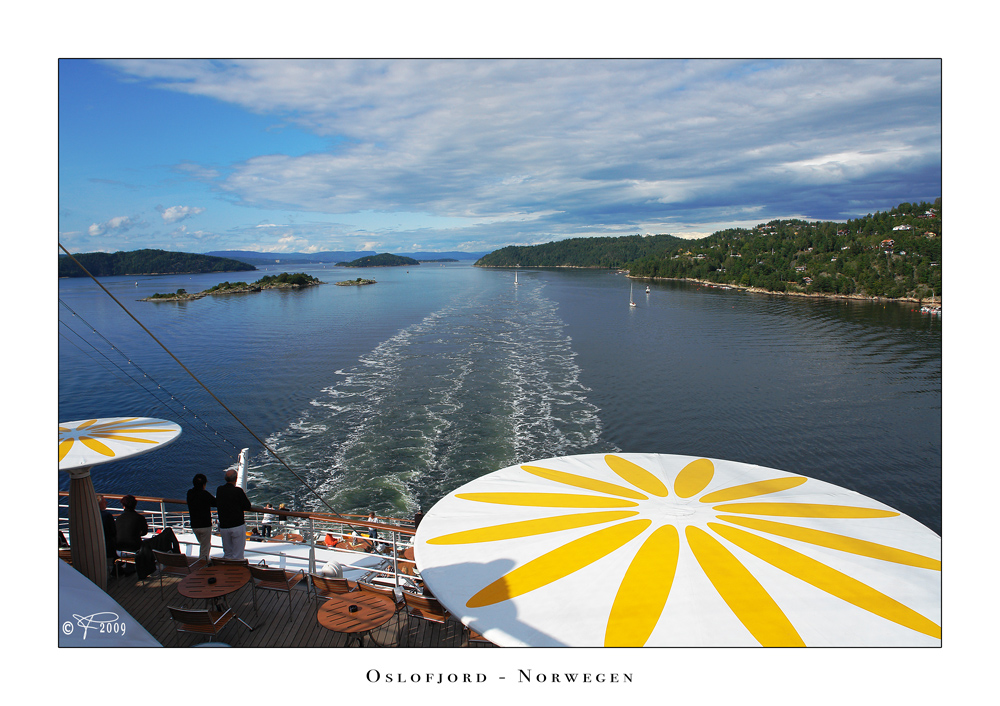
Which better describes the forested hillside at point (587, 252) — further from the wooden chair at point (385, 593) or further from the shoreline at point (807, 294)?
the wooden chair at point (385, 593)

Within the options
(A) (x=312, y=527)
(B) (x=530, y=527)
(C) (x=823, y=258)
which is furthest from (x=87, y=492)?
(C) (x=823, y=258)

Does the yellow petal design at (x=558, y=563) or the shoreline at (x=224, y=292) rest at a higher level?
the shoreline at (x=224, y=292)

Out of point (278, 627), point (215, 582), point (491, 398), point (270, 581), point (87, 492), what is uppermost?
point (87, 492)

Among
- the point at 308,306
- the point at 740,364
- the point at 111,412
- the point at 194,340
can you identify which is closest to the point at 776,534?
the point at 111,412

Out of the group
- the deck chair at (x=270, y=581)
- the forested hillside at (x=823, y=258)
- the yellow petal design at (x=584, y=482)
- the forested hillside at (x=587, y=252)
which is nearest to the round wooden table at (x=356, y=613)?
the deck chair at (x=270, y=581)

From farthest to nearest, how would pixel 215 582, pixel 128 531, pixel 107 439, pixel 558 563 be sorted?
pixel 107 439, pixel 128 531, pixel 215 582, pixel 558 563

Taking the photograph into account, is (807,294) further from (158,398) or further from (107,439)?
(107,439)
